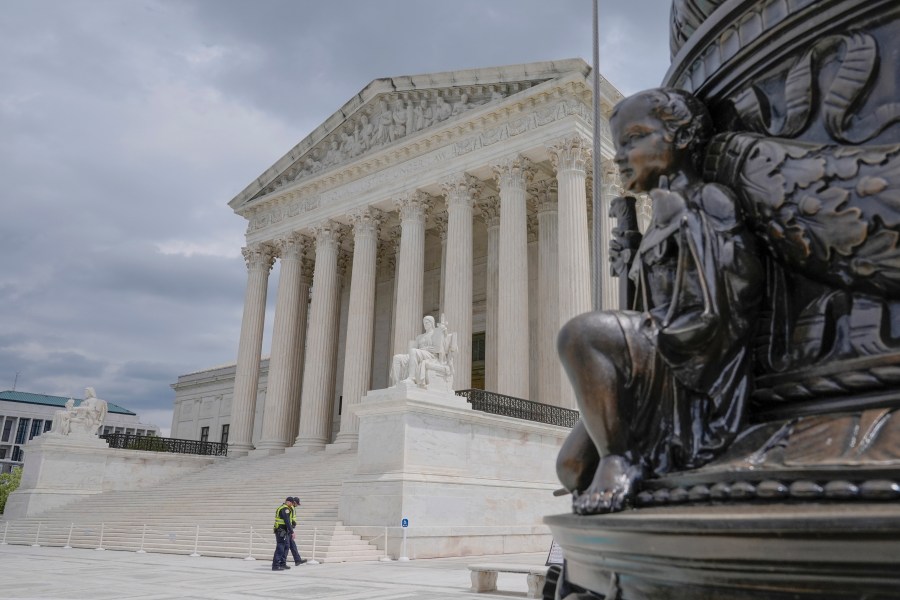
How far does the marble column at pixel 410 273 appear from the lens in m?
31.7

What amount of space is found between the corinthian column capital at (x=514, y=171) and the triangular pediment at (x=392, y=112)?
2.87 m

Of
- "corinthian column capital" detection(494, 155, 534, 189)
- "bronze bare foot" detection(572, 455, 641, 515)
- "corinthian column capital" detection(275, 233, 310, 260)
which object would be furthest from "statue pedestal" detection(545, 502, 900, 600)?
"corinthian column capital" detection(275, 233, 310, 260)

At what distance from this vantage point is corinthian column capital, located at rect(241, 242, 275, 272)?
40.4 m

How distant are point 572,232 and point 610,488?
26.1 meters

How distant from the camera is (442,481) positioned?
19516 millimetres

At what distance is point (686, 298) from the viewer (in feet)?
7.52

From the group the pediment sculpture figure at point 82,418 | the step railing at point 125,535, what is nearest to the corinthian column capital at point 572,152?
the step railing at point 125,535

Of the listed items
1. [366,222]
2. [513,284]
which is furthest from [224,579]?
[366,222]

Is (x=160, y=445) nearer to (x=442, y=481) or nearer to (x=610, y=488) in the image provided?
(x=442, y=481)

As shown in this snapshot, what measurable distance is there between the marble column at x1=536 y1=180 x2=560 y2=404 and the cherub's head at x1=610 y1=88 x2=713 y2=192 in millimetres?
25873

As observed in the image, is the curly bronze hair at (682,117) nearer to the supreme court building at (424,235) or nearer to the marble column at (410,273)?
the supreme court building at (424,235)

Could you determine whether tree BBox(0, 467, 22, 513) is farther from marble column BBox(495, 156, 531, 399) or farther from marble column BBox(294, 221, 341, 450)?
marble column BBox(495, 156, 531, 399)

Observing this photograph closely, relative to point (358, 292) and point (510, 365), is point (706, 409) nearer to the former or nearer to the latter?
point (510, 365)

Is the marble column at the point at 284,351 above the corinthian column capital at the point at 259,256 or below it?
below
